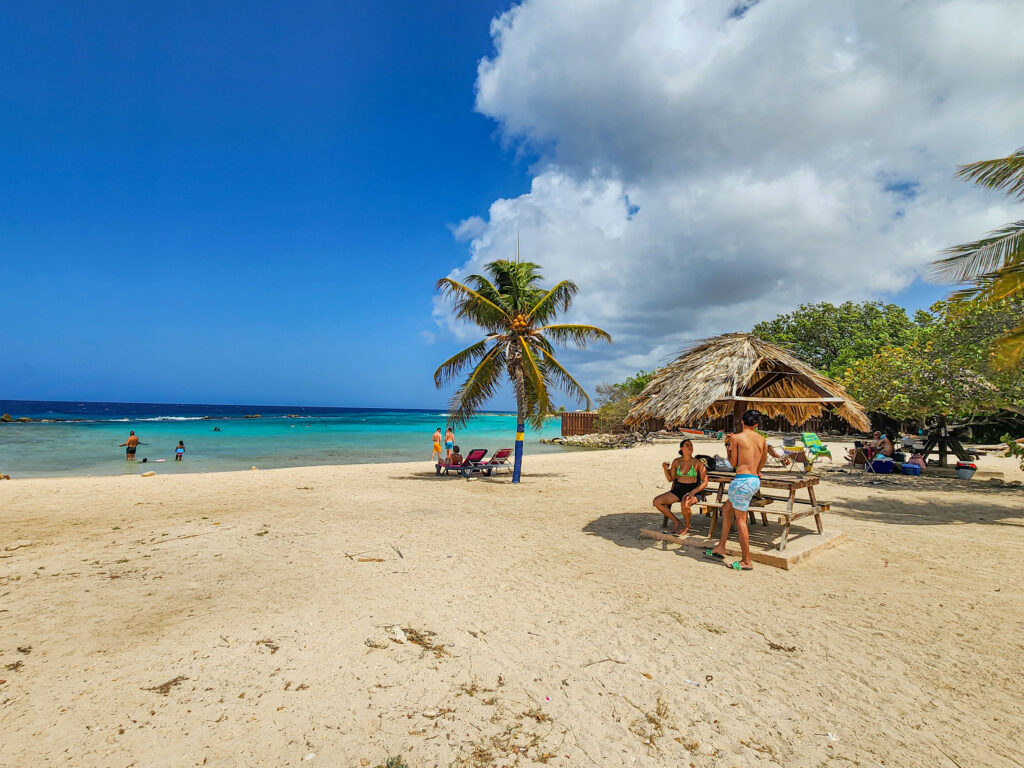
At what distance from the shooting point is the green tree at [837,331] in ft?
107

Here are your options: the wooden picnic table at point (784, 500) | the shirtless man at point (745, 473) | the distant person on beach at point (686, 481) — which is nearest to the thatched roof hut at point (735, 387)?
the distant person on beach at point (686, 481)

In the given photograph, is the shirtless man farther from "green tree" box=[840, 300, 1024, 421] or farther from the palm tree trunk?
the palm tree trunk

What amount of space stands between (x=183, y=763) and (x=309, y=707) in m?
0.65

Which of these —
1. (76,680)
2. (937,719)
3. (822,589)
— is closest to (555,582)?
(822,589)

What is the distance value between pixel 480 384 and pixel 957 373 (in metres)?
11.1

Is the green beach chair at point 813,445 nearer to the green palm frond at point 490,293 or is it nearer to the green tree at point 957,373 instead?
the green tree at point 957,373

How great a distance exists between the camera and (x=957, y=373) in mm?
10836

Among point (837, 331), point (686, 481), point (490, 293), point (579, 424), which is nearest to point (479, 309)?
point (490, 293)

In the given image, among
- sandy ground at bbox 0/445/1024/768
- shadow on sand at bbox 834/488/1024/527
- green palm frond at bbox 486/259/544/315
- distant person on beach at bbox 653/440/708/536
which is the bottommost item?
sandy ground at bbox 0/445/1024/768

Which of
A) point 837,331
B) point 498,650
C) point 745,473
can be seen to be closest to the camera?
point 498,650

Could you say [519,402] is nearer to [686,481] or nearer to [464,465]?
[464,465]

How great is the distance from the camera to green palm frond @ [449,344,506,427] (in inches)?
507

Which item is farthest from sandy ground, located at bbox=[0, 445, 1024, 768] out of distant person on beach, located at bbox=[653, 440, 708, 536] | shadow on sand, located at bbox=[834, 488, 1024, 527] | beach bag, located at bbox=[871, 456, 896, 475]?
beach bag, located at bbox=[871, 456, 896, 475]

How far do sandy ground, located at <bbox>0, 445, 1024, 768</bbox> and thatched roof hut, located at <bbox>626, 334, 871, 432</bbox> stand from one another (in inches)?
79.1
